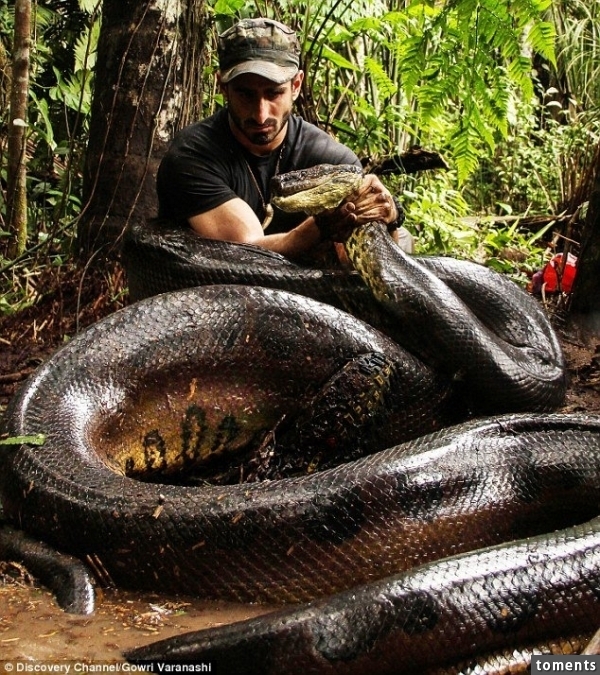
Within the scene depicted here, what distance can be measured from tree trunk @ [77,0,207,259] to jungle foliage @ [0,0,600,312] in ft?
0.64

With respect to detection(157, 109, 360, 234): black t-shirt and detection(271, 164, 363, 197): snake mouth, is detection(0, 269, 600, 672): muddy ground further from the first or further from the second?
detection(157, 109, 360, 234): black t-shirt

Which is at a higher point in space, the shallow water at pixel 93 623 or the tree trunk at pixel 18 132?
the tree trunk at pixel 18 132

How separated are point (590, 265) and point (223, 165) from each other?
2.69 meters

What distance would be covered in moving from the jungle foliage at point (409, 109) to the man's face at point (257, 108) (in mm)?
821

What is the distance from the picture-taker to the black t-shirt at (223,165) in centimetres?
540

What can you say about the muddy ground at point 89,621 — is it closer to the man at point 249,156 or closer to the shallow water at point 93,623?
the shallow water at point 93,623

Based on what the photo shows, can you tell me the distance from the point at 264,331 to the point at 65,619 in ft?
6.56

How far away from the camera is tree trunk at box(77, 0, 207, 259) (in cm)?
640

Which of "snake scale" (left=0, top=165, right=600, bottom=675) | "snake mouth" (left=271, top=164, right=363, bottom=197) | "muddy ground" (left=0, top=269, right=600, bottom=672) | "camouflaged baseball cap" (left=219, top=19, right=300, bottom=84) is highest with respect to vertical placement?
"camouflaged baseball cap" (left=219, top=19, right=300, bottom=84)

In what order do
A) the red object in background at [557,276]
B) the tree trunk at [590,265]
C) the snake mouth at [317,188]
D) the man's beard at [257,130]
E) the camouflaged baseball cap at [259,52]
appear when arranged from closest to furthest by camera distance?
1. the snake mouth at [317,188]
2. the camouflaged baseball cap at [259,52]
3. the man's beard at [257,130]
4. the tree trunk at [590,265]
5. the red object in background at [557,276]

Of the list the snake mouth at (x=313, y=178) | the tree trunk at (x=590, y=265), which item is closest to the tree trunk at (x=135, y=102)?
the snake mouth at (x=313, y=178)

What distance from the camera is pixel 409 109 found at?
31.1 feet

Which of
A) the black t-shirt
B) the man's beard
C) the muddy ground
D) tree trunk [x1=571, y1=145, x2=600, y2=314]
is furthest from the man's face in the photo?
the muddy ground

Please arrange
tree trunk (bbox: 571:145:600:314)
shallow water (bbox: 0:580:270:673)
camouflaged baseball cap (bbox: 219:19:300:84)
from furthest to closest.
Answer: tree trunk (bbox: 571:145:600:314), camouflaged baseball cap (bbox: 219:19:300:84), shallow water (bbox: 0:580:270:673)
